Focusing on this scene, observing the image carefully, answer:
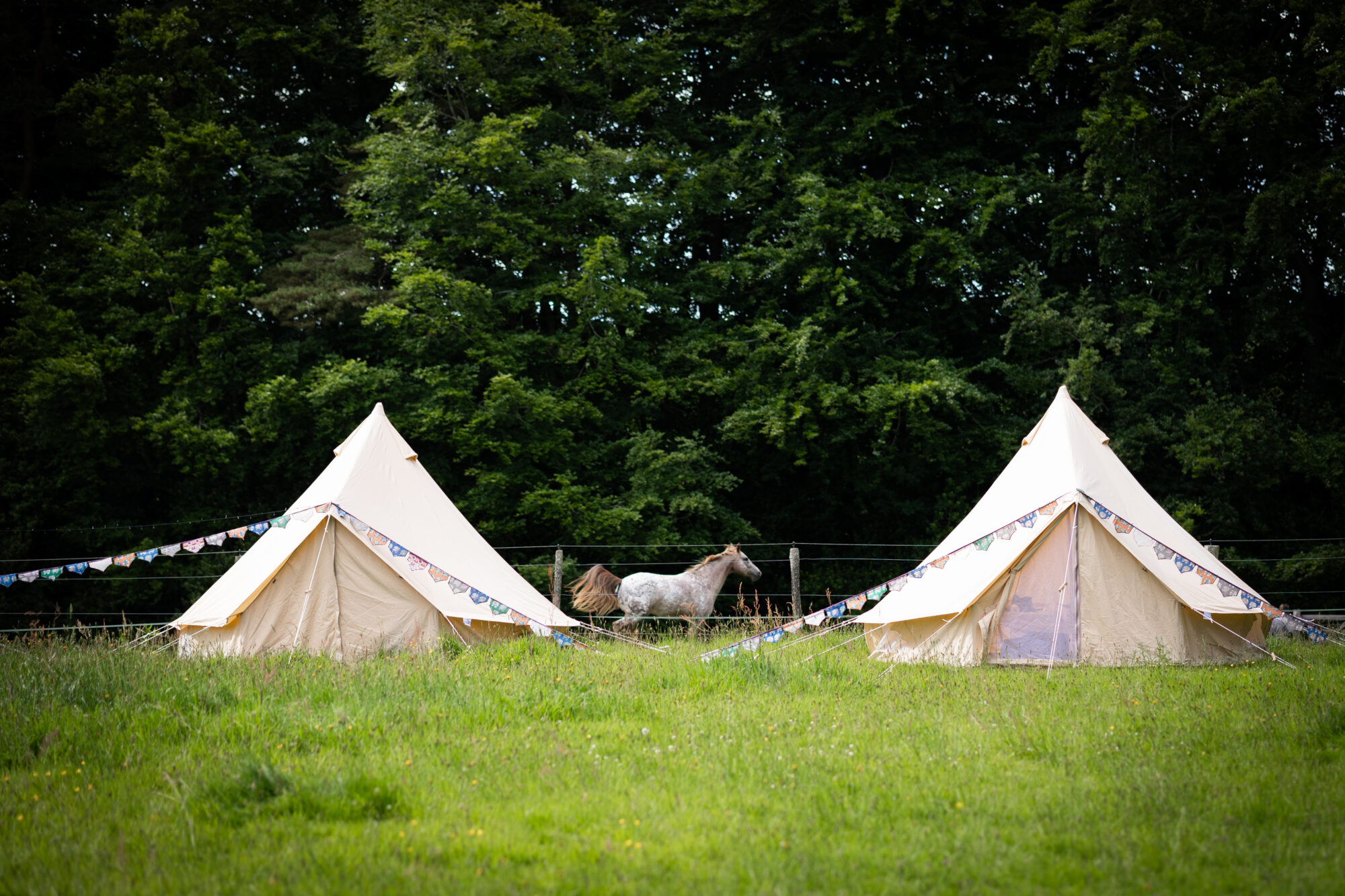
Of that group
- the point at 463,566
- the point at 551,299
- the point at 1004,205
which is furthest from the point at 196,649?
the point at 1004,205

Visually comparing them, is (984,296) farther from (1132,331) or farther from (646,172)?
(646,172)

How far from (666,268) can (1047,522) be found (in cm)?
1097

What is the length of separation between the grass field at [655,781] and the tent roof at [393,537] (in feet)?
5.64

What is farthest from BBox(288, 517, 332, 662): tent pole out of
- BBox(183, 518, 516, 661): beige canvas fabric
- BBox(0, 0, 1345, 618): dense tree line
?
BBox(0, 0, 1345, 618): dense tree line

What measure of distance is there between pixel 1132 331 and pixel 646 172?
29.2 ft

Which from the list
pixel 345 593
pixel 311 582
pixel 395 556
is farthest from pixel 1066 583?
pixel 311 582

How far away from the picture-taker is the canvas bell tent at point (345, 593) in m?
→ 8.13

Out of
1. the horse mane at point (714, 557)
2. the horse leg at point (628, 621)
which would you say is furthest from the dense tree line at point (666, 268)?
the horse leg at point (628, 621)

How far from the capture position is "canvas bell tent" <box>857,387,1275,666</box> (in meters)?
7.67

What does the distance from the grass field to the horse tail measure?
13.6 feet

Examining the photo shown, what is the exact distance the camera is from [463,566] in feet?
30.1

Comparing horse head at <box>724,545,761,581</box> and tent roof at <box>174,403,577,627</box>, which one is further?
horse head at <box>724,545,761,581</box>

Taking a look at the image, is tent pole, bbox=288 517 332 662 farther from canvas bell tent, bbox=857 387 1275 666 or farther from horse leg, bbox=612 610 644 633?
canvas bell tent, bbox=857 387 1275 666

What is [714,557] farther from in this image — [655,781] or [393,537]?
[655,781]
